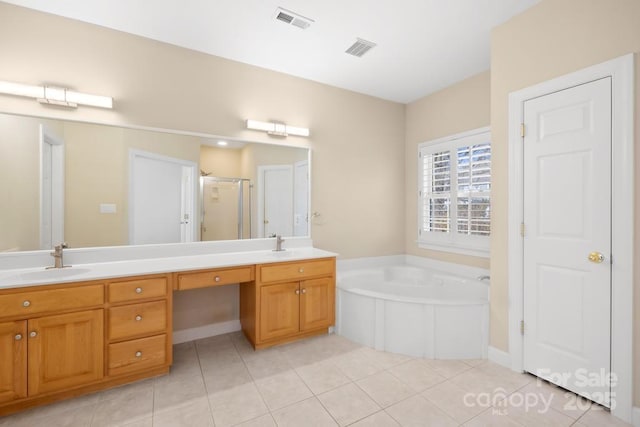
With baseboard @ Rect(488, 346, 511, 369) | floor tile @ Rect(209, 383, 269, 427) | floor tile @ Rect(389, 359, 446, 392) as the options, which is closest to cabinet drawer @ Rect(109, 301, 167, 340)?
floor tile @ Rect(209, 383, 269, 427)

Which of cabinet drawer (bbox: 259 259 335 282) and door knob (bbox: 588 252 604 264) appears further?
cabinet drawer (bbox: 259 259 335 282)

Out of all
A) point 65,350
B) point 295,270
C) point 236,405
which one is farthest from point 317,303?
point 65,350

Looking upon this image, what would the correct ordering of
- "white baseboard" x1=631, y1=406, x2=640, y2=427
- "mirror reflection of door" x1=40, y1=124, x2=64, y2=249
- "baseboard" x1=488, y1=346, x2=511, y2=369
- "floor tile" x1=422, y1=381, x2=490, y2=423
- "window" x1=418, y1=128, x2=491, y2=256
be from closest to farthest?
1. "white baseboard" x1=631, y1=406, x2=640, y2=427
2. "floor tile" x1=422, y1=381, x2=490, y2=423
3. "mirror reflection of door" x1=40, y1=124, x2=64, y2=249
4. "baseboard" x1=488, y1=346, x2=511, y2=369
5. "window" x1=418, y1=128, x2=491, y2=256

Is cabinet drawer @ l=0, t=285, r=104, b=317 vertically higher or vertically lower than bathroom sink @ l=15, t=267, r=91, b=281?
lower

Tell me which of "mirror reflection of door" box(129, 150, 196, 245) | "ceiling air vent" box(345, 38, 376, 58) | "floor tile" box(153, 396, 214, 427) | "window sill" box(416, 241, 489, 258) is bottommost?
"floor tile" box(153, 396, 214, 427)

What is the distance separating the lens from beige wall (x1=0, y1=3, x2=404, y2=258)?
6.93ft

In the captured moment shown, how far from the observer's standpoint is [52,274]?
6.25 ft

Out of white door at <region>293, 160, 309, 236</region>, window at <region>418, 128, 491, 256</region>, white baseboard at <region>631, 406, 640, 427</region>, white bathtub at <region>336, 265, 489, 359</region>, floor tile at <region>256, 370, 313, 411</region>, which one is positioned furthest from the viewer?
white door at <region>293, 160, 309, 236</region>

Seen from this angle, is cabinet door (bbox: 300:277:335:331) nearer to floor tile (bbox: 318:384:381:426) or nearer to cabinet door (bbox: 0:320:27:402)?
floor tile (bbox: 318:384:381:426)

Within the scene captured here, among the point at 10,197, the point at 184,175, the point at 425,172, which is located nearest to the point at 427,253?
the point at 425,172

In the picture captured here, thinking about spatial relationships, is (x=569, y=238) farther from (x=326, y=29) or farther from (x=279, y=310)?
(x=326, y=29)

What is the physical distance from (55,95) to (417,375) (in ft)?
11.2

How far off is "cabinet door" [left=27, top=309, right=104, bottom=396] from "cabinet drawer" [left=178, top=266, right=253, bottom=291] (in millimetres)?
522

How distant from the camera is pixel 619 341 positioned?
167 cm
